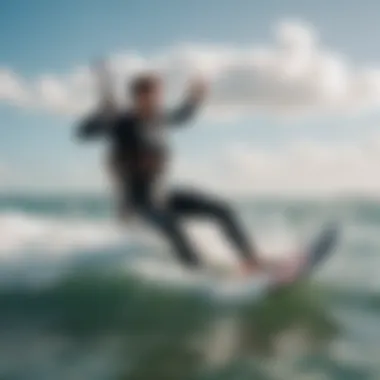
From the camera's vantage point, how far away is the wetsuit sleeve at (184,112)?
139cm

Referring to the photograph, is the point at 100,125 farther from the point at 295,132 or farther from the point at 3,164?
the point at 295,132

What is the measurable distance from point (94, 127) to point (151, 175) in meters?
0.14

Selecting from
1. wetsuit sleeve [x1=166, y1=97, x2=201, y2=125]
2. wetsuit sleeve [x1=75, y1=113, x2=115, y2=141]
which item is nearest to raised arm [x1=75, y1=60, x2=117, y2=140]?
wetsuit sleeve [x1=75, y1=113, x2=115, y2=141]

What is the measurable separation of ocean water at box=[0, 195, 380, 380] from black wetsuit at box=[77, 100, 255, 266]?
0.02 m

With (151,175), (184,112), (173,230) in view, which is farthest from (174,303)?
(184,112)

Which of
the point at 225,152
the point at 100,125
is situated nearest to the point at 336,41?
the point at 225,152

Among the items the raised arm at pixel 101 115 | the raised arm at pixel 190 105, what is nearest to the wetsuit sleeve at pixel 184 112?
the raised arm at pixel 190 105

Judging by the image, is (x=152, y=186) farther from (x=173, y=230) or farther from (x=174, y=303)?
(x=174, y=303)

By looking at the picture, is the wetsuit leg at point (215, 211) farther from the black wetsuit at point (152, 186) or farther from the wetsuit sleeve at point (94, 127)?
the wetsuit sleeve at point (94, 127)

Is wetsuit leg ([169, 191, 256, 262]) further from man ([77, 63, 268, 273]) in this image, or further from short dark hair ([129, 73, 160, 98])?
short dark hair ([129, 73, 160, 98])

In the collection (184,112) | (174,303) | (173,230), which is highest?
(184,112)

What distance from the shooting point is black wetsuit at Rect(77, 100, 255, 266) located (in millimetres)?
1373

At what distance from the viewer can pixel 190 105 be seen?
1.40 metres

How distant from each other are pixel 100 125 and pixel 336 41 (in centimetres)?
48
